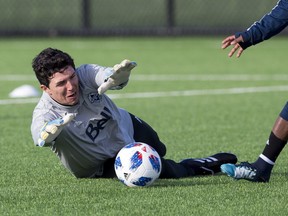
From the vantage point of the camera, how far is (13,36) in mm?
26312

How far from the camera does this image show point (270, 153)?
7.53m

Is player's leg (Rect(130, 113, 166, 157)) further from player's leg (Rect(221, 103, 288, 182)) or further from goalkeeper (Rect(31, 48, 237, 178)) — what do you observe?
player's leg (Rect(221, 103, 288, 182))

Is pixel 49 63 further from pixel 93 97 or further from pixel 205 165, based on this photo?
pixel 205 165

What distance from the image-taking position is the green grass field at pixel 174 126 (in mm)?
6695

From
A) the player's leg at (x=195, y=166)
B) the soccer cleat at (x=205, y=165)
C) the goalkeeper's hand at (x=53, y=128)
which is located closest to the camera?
the goalkeeper's hand at (x=53, y=128)

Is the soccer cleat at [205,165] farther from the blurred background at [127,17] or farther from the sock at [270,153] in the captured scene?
the blurred background at [127,17]

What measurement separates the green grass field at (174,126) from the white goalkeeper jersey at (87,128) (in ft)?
0.63

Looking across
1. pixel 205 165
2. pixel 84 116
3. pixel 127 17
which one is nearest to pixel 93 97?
pixel 84 116

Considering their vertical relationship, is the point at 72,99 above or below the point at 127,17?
above

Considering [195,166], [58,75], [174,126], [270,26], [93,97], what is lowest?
[174,126]

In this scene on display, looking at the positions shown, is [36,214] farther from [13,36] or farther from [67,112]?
[13,36]

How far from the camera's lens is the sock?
747 cm

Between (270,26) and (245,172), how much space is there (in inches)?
47.0

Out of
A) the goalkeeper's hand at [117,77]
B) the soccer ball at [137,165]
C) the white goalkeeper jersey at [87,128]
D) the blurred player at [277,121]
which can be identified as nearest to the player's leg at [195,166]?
the soccer ball at [137,165]
